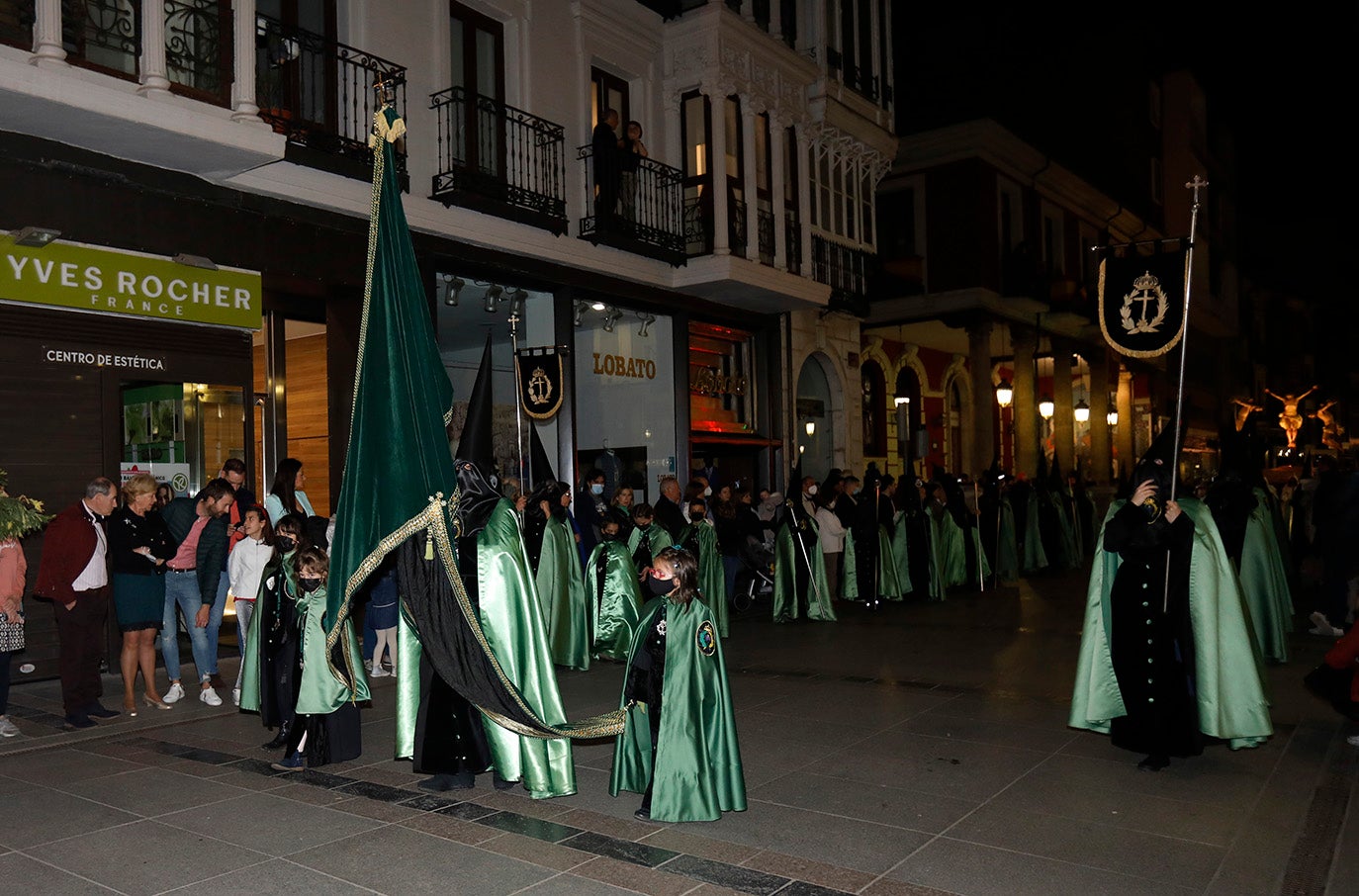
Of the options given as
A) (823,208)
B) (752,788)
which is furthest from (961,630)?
(823,208)

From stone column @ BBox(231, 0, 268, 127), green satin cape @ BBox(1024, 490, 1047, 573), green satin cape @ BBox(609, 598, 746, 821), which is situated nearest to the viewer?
green satin cape @ BBox(609, 598, 746, 821)

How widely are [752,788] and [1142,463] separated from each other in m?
3.27

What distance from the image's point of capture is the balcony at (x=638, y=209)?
1525cm

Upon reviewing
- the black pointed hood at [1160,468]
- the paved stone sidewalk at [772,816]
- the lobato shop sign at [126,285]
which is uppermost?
the lobato shop sign at [126,285]

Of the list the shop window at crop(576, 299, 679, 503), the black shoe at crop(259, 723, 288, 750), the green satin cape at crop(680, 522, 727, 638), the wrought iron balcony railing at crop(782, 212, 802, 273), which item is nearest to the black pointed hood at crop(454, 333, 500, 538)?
the black shoe at crop(259, 723, 288, 750)

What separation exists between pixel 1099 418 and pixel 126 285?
28.9m

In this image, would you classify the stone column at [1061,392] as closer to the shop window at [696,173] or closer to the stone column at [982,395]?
the stone column at [982,395]

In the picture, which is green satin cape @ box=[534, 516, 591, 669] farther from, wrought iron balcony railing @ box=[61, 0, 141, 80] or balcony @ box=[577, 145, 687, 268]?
balcony @ box=[577, 145, 687, 268]

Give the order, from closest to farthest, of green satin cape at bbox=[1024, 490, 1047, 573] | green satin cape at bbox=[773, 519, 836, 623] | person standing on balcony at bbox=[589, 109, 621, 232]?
green satin cape at bbox=[773, 519, 836, 623]
person standing on balcony at bbox=[589, 109, 621, 232]
green satin cape at bbox=[1024, 490, 1047, 573]

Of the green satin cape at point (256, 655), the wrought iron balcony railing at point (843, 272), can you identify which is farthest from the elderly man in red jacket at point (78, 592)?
the wrought iron balcony railing at point (843, 272)

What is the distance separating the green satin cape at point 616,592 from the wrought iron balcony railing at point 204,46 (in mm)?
5806

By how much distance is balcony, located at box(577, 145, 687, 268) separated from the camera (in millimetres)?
15250

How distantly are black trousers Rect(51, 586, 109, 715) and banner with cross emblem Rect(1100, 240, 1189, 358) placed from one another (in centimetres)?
826

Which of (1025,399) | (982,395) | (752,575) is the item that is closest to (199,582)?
(752,575)
